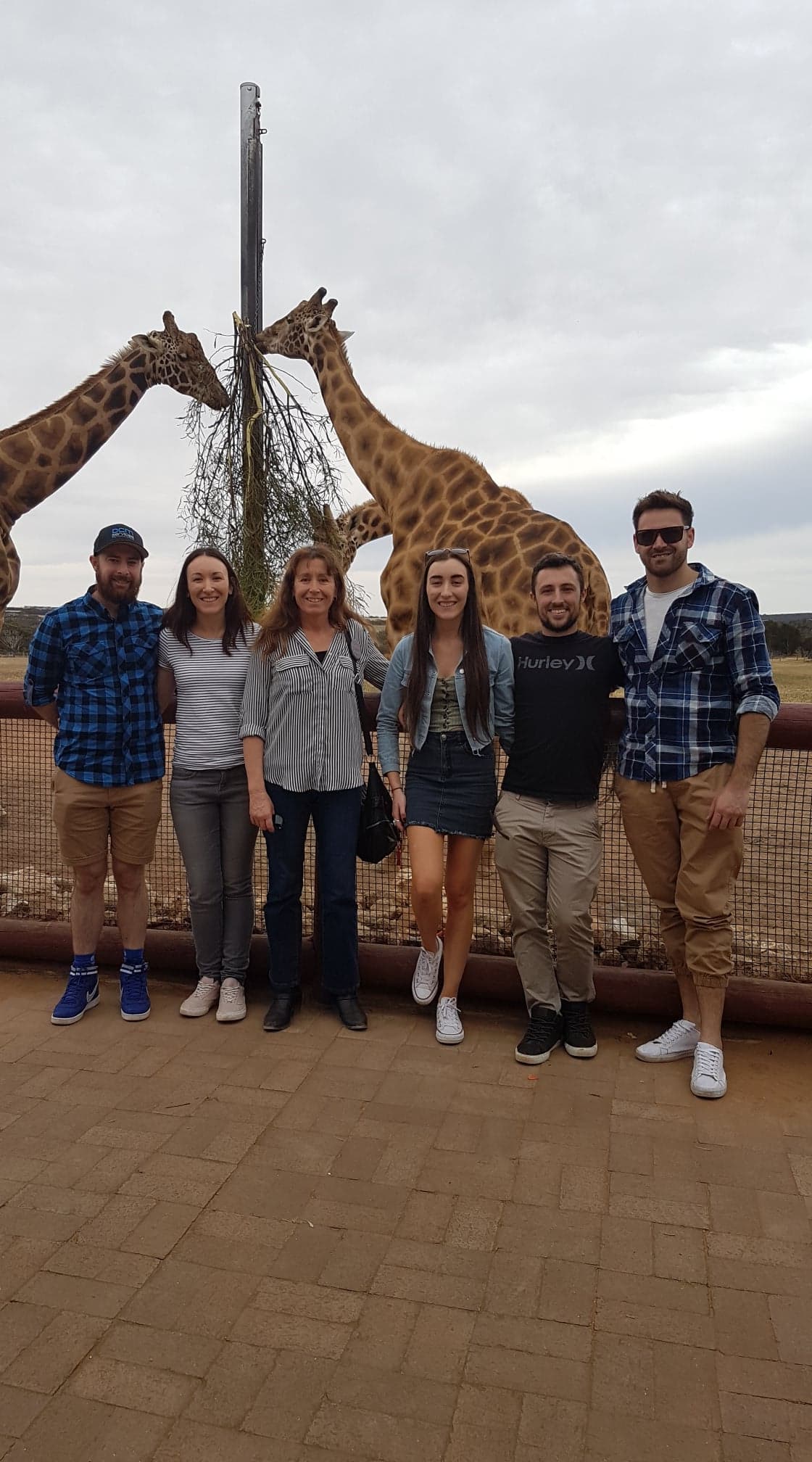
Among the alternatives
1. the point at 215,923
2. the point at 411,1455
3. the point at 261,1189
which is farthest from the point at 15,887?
the point at 411,1455

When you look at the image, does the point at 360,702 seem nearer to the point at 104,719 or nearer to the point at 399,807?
the point at 399,807

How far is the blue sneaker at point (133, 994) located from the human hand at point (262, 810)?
0.87m

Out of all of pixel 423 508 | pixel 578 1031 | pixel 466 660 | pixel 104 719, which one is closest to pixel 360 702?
pixel 466 660

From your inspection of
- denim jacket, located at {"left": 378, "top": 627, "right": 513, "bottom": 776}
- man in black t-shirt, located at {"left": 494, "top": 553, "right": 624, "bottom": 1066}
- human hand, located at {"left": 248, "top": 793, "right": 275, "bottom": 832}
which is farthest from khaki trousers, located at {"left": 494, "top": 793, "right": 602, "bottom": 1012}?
human hand, located at {"left": 248, "top": 793, "right": 275, "bottom": 832}

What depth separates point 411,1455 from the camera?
1.85 metres

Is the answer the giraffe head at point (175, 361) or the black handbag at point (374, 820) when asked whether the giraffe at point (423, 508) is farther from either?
the black handbag at point (374, 820)

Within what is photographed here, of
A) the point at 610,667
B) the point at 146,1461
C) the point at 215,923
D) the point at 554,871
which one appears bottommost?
the point at 146,1461

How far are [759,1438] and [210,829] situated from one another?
260 cm

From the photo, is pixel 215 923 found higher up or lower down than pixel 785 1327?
higher up

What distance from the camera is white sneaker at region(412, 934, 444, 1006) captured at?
3.82 m

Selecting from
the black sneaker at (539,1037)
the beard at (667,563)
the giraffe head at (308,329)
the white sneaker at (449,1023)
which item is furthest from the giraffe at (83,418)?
the black sneaker at (539,1037)

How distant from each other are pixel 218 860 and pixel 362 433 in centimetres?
480

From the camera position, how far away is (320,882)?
379cm

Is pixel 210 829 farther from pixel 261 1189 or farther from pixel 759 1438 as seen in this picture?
pixel 759 1438
